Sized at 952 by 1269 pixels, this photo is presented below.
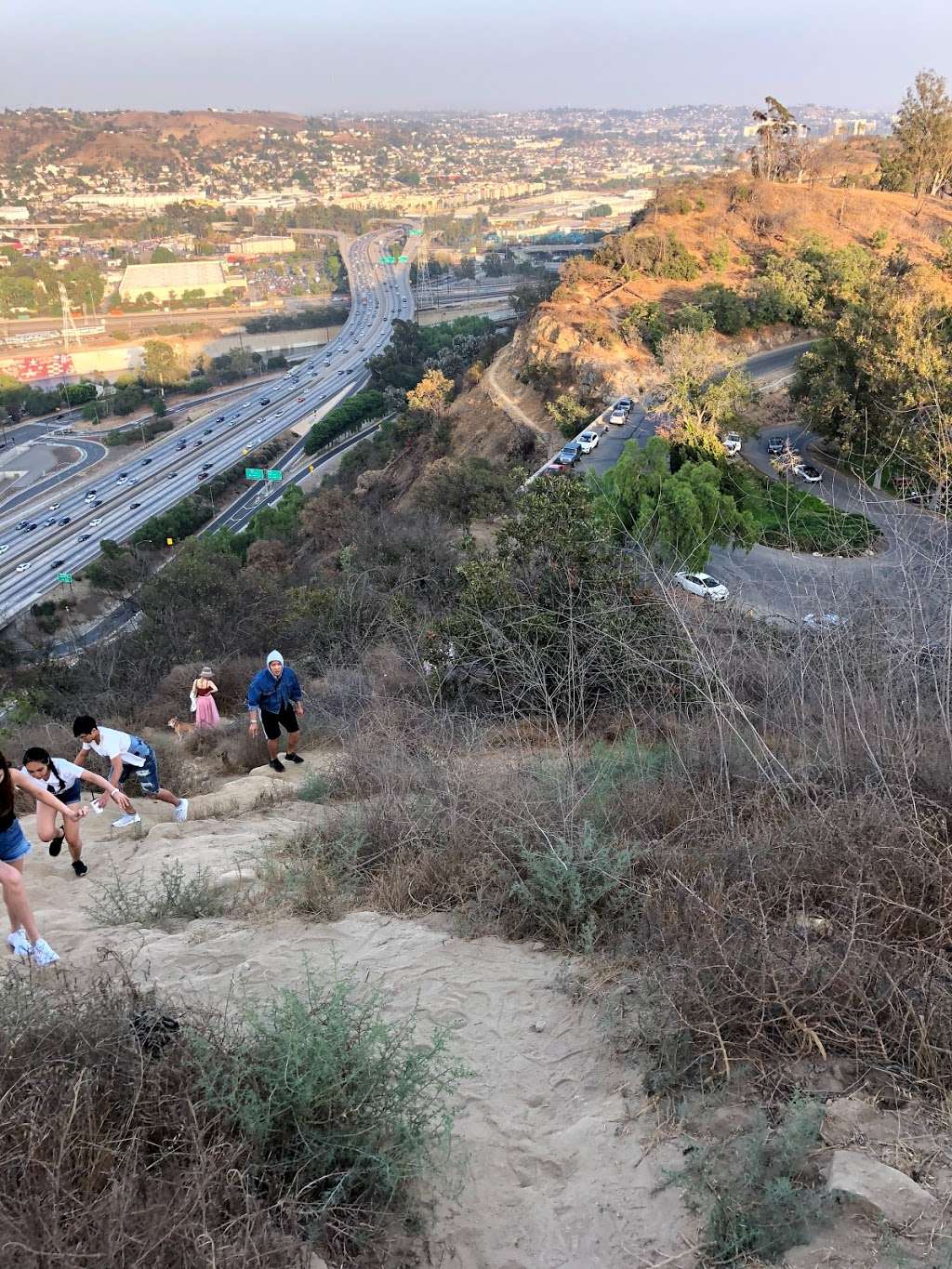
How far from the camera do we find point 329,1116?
2490 millimetres

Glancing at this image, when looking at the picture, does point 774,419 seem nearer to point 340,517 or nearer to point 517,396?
point 517,396

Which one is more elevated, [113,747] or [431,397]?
[431,397]

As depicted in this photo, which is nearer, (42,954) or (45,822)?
(42,954)

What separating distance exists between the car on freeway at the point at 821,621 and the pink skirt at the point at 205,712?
17.8ft

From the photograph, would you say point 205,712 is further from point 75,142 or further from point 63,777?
point 75,142

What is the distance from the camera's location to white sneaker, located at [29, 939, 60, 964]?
375 cm

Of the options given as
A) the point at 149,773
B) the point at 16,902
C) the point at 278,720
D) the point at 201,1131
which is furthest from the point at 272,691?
the point at 201,1131

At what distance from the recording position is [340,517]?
23750mm

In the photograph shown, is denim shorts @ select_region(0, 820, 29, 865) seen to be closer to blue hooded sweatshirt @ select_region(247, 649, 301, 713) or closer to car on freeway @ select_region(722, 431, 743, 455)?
blue hooded sweatshirt @ select_region(247, 649, 301, 713)

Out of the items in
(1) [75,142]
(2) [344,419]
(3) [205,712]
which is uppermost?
(1) [75,142]

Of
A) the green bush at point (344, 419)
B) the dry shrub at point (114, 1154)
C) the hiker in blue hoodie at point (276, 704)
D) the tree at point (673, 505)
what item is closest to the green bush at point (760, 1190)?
the dry shrub at point (114, 1154)

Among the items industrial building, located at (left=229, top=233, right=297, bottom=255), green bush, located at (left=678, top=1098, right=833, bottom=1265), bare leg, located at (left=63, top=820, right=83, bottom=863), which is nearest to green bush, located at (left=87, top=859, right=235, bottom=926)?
bare leg, located at (left=63, top=820, right=83, bottom=863)

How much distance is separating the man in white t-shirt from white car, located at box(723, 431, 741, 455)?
17932 mm

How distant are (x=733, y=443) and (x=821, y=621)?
17.0 metres
